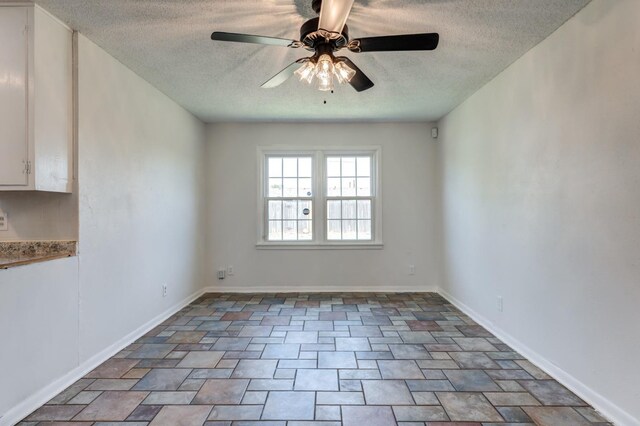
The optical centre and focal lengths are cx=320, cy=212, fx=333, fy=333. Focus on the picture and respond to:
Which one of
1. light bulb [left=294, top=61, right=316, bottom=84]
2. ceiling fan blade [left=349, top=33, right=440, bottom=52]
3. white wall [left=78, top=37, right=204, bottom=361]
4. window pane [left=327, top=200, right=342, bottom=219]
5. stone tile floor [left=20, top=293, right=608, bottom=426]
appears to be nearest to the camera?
ceiling fan blade [left=349, top=33, right=440, bottom=52]

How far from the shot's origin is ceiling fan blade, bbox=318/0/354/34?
156 centimetres

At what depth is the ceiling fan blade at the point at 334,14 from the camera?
1555mm

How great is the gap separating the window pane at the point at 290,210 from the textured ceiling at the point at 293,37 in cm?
148

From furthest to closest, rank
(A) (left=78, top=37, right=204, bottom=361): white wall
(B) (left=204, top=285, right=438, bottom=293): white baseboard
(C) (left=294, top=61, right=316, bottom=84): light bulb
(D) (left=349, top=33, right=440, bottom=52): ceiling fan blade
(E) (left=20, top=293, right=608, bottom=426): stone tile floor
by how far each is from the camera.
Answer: (B) (left=204, top=285, right=438, bottom=293): white baseboard → (A) (left=78, top=37, right=204, bottom=361): white wall → (C) (left=294, top=61, right=316, bottom=84): light bulb → (E) (left=20, top=293, right=608, bottom=426): stone tile floor → (D) (left=349, top=33, right=440, bottom=52): ceiling fan blade

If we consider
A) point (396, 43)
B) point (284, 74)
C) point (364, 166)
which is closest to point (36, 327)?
point (284, 74)

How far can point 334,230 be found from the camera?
494 cm

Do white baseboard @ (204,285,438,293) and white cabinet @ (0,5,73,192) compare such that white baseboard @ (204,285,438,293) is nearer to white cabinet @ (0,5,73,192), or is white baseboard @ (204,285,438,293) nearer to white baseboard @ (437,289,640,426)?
white baseboard @ (437,289,640,426)

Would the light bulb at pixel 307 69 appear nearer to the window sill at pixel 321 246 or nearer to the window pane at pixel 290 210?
the window pane at pixel 290 210

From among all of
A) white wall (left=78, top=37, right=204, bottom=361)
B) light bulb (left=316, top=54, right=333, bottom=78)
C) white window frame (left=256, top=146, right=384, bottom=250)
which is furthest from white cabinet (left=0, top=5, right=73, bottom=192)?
white window frame (left=256, top=146, right=384, bottom=250)

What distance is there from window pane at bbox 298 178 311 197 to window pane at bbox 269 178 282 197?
11.7 inches

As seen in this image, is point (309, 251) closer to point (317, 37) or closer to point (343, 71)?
point (343, 71)

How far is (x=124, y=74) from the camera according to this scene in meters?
2.97

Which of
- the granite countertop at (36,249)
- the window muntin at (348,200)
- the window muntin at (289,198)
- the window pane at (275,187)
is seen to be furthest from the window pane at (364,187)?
the granite countertop at (36,249)

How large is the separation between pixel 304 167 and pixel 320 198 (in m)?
0.53
